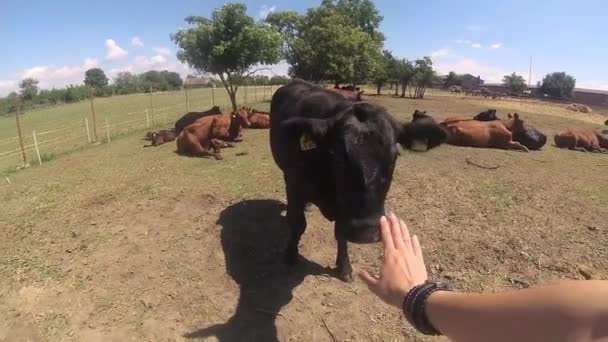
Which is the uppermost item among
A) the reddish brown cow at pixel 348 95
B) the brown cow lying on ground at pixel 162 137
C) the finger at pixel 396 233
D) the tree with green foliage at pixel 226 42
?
the tree with green foliage at pixel 226 42

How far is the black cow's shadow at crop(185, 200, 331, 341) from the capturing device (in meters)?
4.54

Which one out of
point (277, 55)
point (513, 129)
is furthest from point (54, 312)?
point (277, 55)

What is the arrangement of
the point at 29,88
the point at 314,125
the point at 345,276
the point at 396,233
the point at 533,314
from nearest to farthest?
the point at 533,314 → the point at 396,233 → the point at 314,125 → the point at 345,276 → the point at 29,88

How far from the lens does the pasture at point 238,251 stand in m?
4.67

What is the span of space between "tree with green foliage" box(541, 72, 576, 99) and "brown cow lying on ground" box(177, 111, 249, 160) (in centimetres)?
7783

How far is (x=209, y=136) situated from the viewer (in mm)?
12648

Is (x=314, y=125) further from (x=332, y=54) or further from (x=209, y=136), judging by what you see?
(x=332, y=54)

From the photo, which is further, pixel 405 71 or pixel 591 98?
pixel 591 98

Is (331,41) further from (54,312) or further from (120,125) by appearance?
(54,312)

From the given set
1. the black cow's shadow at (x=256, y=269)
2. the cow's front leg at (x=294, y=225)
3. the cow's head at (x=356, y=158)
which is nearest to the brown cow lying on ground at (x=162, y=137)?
the black cow's shadow at (x=256, y=269)

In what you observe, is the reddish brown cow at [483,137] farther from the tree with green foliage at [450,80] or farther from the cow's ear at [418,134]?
the tree with green foliage at [450,80]

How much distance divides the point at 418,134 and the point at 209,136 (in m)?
9.00

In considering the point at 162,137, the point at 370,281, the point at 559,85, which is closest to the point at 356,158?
the point at 370,281

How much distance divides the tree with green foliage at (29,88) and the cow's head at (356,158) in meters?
61.4
